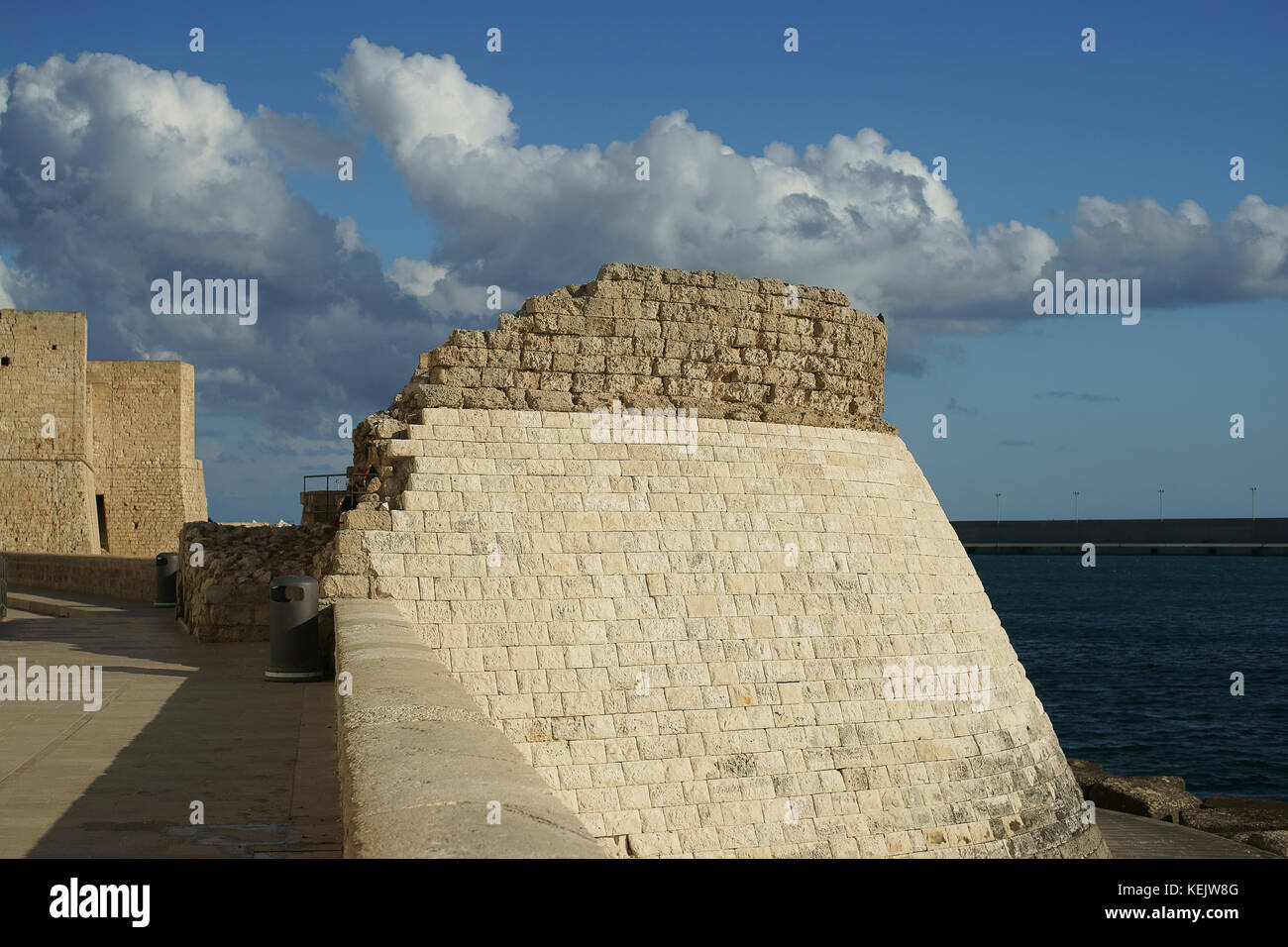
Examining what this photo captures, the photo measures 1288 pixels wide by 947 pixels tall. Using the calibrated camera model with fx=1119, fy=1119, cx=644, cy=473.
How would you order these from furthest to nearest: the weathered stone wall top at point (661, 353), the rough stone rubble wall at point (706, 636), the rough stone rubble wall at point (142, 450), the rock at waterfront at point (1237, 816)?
1. the rough stone rubble wall at point (142, 450)
2. the rock at waterfront at point (1237, 816)
3. the weathered stone wall top at point (661, 353)
4. the rough stone rubble wall at point (706, 636)

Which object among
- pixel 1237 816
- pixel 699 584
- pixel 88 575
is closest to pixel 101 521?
pixel 88 575

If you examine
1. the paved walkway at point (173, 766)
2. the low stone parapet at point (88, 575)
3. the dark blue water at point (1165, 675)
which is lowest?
the dark blue water at point (1165, 675)

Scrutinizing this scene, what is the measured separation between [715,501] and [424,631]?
3.17m

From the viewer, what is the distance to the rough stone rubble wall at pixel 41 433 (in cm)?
3031

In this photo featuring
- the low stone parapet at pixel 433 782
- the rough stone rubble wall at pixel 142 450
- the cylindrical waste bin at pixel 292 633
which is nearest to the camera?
the low stone parapet at pixel 433 782

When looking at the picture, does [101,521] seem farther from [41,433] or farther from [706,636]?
[706,636]

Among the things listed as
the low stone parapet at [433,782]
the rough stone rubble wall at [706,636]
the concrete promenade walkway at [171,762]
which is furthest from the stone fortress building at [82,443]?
the low stone parapet at [433,782]

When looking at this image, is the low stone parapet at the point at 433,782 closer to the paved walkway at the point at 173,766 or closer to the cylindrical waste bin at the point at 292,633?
the paved walkway at the point at 173,766

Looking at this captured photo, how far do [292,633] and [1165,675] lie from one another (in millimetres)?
34224

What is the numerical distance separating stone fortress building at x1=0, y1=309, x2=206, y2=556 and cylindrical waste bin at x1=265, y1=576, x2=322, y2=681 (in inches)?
939

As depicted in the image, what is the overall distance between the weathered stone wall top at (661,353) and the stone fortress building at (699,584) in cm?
2

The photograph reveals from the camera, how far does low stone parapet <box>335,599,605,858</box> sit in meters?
2.88
